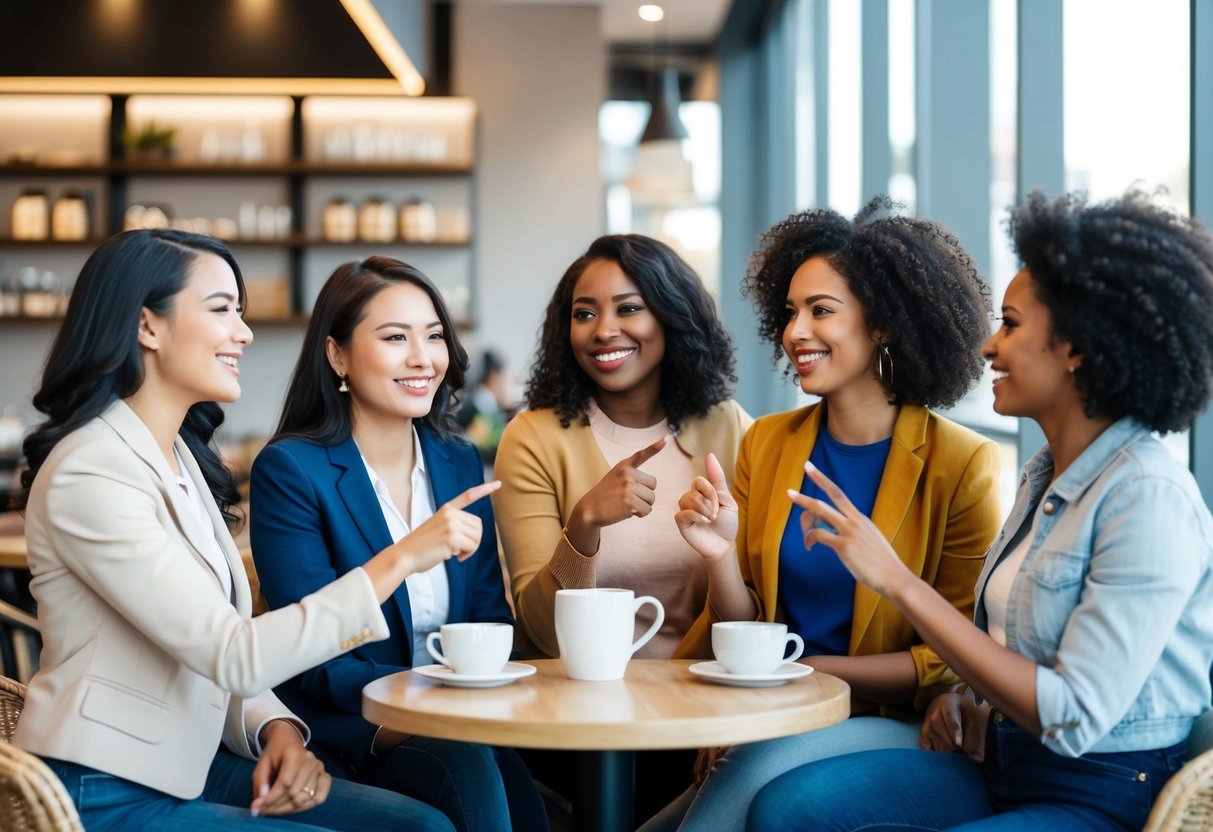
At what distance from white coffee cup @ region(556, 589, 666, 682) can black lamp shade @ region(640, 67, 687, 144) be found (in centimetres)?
525

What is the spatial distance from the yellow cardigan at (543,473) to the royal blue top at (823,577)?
391 mm

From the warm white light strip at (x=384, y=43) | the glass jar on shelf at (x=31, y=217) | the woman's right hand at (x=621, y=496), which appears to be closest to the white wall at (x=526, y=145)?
the warm white light strip at (x=384, y=43)

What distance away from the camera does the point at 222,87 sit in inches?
262

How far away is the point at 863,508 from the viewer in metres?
2.15

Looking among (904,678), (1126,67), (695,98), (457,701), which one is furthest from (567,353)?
(695,98)

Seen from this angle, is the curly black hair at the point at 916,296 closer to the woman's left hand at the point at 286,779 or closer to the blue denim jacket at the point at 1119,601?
the blue denim jacket at the point at 1119,601

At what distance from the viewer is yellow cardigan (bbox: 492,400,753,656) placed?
7.94 feet

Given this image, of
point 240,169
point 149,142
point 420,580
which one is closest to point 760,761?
point 420,580

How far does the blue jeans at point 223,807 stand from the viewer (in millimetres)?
1560

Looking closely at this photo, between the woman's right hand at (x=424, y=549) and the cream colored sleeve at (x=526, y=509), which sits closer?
the woman's right hand at (x=424, y=549)

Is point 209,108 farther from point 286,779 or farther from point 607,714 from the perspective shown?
point 607,714

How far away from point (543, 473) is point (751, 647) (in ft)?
2.93

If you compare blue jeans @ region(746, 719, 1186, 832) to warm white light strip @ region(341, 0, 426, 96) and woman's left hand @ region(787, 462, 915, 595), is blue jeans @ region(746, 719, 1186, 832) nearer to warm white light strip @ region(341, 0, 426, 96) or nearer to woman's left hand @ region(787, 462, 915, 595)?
woman's left hand @ region(787, 462, 915, 595)

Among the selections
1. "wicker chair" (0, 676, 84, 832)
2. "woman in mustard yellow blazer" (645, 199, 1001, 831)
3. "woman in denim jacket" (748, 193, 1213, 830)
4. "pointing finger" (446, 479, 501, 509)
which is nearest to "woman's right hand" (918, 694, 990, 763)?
"woman in mustard yellow blazer" (645, 199, 1001, 831)
